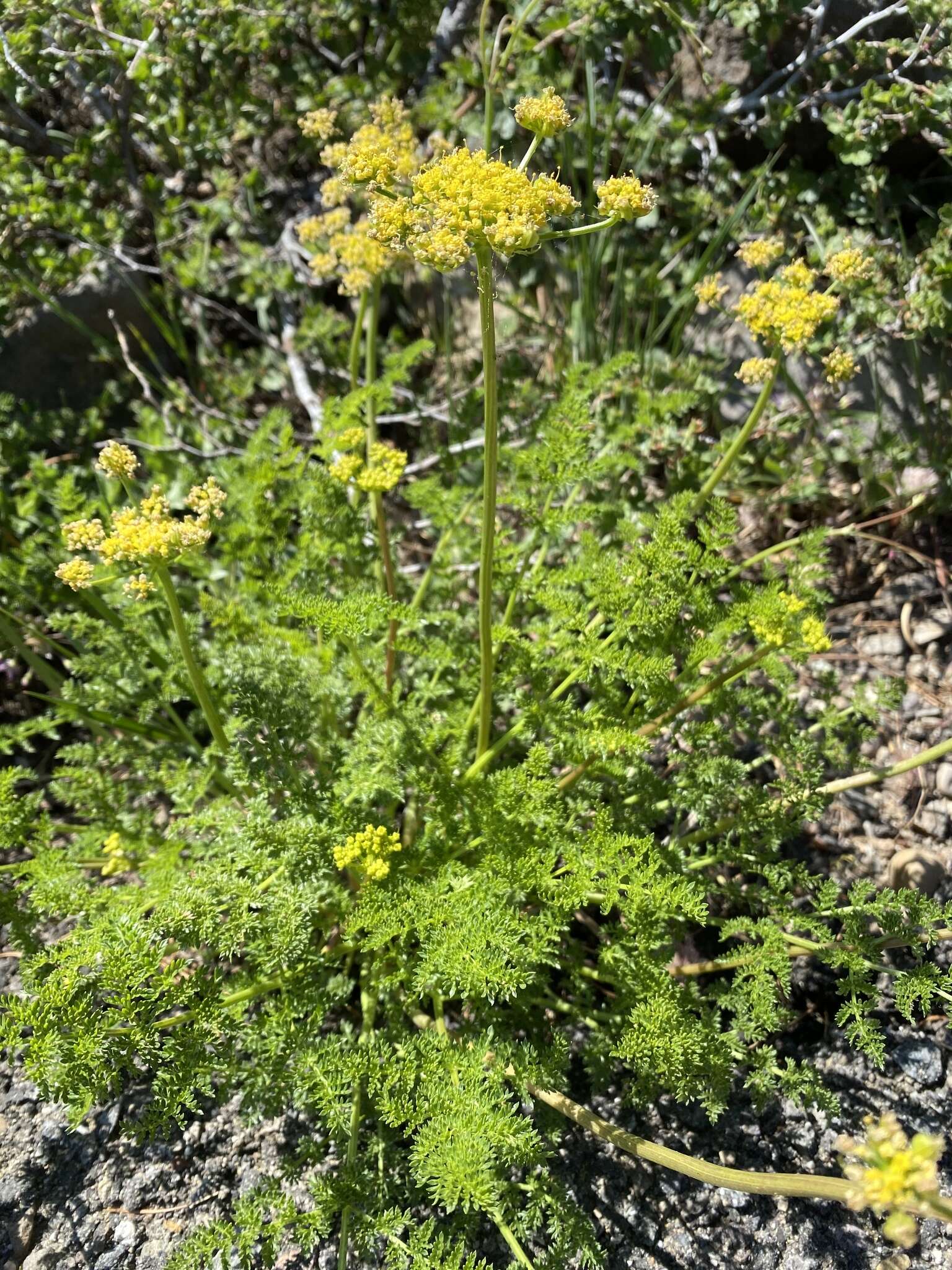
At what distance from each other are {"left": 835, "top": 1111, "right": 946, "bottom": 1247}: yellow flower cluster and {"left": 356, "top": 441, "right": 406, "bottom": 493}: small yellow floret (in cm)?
193

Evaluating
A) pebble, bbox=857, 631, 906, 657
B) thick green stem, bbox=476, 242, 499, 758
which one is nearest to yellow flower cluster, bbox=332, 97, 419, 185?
thick green stem, bbox=476, 242, 499, 758

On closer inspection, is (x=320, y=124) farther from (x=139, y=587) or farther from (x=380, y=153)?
(x=139, y=587)

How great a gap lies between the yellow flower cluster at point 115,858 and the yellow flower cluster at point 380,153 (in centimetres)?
205

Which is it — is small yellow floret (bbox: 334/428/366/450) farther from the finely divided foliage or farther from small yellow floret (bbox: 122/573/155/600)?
small yellow floret (bbox: 122/573/155/600)

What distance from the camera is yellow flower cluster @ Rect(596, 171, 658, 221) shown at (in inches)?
71.3

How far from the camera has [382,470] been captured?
263cm

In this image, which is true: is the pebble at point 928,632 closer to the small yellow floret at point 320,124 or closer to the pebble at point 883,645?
the pebble at point 883,645

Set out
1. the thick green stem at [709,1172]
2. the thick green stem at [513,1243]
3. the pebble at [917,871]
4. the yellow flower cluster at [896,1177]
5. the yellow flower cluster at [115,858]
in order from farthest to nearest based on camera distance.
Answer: the pebble at [917,871] → the yellow flower cluster at [115,858] → the thick green stem at [513,1243] → the thick green stem at [709,1172] → the yellow flower cluster at [896,1177]

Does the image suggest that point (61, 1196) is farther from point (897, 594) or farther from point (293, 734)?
point (897, 594)

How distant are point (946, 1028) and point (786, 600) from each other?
1.45 meters

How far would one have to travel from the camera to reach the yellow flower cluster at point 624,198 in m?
1.81

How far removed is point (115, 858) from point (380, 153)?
2.16m

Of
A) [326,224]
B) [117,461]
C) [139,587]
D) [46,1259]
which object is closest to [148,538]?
[139,587]

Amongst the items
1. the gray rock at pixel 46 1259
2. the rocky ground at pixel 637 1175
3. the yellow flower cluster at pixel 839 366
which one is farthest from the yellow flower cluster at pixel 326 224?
the gray rock at pixel 46 1259
